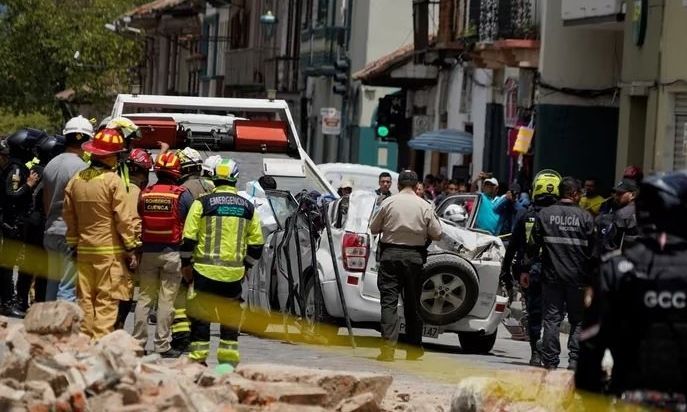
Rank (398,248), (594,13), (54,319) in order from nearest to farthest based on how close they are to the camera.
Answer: (54,319), (398,248), (594,13)

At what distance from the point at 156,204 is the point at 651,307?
8212mm

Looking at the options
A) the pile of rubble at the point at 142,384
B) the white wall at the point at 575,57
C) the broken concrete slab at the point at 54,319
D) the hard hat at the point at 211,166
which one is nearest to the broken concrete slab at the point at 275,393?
the pile of rubble at the point at 142,384

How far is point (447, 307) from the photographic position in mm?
17781

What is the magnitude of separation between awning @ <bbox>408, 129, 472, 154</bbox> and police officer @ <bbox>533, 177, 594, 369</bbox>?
21.8 meters

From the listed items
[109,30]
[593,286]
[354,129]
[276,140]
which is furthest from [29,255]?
[109,30]

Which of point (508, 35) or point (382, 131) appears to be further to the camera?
point (382, 131)

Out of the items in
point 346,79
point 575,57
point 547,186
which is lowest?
point 547,186

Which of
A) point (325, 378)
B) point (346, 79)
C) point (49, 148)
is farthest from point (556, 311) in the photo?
point (346, 79)

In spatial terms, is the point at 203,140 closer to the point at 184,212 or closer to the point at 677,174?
the point at 184,212

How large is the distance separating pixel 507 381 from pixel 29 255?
25.1 feet

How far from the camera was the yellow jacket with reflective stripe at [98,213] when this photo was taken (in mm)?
14070

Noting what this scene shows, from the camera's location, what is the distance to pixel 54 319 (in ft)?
40.3

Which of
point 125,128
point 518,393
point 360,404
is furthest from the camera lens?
point 125,128

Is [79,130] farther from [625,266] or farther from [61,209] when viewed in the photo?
[625,266]
